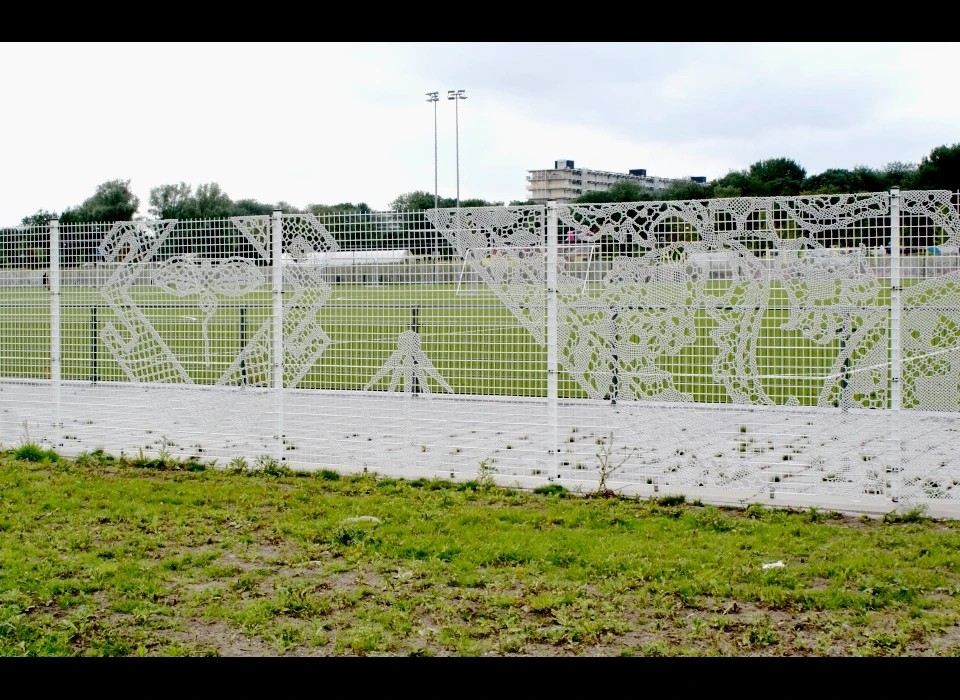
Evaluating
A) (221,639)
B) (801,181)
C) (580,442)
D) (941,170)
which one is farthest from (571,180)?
(221,639)

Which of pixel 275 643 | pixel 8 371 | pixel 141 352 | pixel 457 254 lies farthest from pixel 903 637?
pixel 8 371

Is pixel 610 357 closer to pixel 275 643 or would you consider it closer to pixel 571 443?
pixel 571 443

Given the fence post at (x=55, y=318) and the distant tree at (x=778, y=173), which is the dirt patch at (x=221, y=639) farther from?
the distant tree at (x=778, y=173)

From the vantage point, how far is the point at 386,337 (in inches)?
387

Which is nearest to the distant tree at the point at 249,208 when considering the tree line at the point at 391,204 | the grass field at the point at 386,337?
the tree line at the point at 391,204

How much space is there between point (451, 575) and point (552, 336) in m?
3.04

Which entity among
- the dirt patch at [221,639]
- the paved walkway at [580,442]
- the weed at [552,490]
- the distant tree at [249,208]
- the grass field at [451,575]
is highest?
the distant tree at [249,208]

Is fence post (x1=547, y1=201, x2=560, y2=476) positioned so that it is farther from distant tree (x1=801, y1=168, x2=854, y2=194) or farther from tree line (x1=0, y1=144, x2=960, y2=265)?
distant tree (x1=801, y1=168, x2=854, y2=194)

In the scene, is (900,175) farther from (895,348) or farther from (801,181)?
(895,348)

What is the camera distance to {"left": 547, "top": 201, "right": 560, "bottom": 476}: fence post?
819cm

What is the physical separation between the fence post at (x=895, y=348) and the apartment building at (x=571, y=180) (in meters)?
36.5

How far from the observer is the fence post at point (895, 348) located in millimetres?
7309

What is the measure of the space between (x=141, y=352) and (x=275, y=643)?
5.87m

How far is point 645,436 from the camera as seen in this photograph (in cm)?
951
